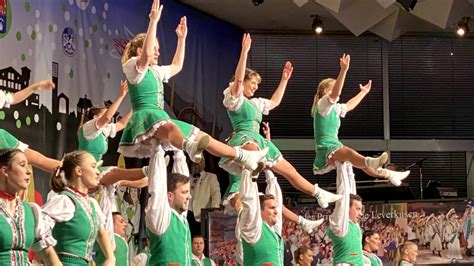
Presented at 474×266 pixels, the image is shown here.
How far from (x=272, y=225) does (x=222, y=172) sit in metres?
5.55

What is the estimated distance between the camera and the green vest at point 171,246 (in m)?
4.79

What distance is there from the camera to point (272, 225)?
5758 millimetres

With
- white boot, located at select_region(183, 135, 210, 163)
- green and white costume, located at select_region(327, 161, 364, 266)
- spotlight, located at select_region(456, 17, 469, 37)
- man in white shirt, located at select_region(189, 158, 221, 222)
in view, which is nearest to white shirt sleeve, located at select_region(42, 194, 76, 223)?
white boot, located at select_region(183, 135, 210, 163)

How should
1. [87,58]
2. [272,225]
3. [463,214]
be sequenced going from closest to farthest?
[272,225] → [87,58] → [463,214]

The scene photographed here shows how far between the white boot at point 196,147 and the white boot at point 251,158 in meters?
0.37

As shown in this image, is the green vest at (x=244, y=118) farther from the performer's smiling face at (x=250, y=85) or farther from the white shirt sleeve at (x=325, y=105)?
the white shirt sleeve at (x=325, y=105)

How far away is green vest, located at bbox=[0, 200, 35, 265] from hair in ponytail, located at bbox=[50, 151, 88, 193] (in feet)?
1.92

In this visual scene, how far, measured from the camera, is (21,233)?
139 inches

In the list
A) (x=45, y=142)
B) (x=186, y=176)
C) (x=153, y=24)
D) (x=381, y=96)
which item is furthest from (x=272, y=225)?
(x=381, y=96)

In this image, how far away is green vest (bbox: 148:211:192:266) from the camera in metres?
4.79

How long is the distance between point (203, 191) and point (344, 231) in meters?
4.14

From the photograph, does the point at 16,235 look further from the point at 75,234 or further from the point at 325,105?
the point at 325,105

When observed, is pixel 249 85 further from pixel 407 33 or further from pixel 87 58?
pixel 407 33

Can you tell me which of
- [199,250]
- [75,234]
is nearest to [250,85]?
[199,250]
